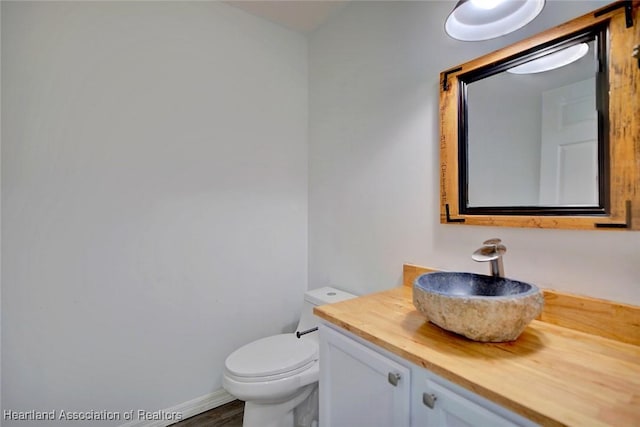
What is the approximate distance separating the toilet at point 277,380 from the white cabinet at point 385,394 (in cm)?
31

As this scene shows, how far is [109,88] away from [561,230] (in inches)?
78.9

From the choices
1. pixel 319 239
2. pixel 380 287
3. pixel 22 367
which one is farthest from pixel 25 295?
→ pixel 380 287

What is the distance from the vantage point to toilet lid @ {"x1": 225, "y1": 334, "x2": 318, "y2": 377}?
54.4 inches

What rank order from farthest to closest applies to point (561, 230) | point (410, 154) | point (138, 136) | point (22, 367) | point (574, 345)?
1. point (138, 136)
2. point (410, 154)
3. point (22, 367)
4. point (561, 230)
5. point (574, 345)

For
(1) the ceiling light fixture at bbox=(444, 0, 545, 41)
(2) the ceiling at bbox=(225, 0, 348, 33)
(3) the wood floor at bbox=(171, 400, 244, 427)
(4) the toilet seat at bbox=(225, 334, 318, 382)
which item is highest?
(2) the ceiling at bbox=(225, 0, 348, 33)

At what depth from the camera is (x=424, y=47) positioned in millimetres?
1402

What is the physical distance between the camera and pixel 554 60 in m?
1.01

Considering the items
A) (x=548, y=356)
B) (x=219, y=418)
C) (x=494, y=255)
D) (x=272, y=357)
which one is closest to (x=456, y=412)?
(x=548, y=356)

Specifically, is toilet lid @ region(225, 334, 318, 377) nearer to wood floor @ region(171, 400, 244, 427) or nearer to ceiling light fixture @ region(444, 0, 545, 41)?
wood floor @ region(171, 400, 244, 427)

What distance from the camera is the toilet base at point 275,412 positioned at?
1.44 metres

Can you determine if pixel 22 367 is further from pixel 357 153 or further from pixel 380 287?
pixel 357 153

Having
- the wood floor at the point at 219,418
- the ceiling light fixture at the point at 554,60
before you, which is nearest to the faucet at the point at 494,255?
the ceiling light fixture at the point at 554,60

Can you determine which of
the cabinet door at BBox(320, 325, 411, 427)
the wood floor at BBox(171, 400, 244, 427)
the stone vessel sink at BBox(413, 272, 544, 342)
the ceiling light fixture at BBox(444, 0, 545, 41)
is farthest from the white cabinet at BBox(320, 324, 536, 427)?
the ceiling light fixture at BBox(444, 0, 545, 41)

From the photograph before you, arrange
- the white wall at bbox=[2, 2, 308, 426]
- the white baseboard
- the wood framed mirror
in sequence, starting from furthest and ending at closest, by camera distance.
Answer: the white baseboard
the white wall at bbox=[2, 2, 308, 426]
the wood framed mirror
